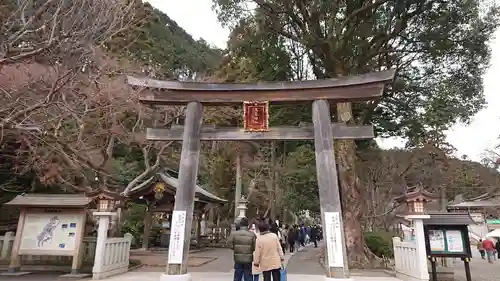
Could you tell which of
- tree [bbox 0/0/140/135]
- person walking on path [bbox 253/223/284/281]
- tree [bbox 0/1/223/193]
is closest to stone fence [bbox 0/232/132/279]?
tree [bbox 0/1/223/193]

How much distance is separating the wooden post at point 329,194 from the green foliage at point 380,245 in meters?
8.80

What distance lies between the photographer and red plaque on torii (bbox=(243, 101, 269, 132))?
1062 centimetres

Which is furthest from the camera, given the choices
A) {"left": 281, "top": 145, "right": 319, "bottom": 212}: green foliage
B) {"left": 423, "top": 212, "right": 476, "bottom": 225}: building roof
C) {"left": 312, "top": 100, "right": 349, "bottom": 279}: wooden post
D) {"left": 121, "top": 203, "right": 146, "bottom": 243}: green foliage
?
{"left": 281, "top": 145, "right": 319, "bottom": 212}: green foliage

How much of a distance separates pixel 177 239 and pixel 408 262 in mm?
6592

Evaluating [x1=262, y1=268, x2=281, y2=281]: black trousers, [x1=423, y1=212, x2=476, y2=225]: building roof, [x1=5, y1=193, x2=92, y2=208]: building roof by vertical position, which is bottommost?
[x1=262, y1=268, x2=281, y2=281]: black trousers

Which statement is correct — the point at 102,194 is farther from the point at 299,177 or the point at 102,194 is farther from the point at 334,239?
the point at 299,177

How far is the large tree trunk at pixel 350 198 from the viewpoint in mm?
13859

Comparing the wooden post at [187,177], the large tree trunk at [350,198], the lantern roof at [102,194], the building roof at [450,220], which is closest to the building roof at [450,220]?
the building roof at [450,220]

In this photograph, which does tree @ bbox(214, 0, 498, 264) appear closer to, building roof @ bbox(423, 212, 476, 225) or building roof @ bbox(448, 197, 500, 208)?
building roof @ bbox(423, 212, 476, 225)

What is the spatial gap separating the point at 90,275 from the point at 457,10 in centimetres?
1658

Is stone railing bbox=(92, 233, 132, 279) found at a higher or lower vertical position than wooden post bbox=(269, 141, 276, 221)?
lower

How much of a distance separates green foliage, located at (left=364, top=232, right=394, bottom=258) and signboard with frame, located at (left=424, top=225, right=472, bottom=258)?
6.41m

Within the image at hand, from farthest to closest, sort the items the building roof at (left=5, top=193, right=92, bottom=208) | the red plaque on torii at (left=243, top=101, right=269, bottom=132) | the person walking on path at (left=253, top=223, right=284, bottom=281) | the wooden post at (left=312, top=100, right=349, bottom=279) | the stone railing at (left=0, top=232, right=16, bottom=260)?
the stone railing at (left=0, top=232, right=16, bottom=260)
the building roof at (left=5, top=193, right=92, bottom=208)
the red plaque on torii at (left=243, top=101, right=269, bottom=132)
the wooden post at (left=312, top=100, right=349, bottom=279)
the person walking on path at (left=253, top=223, right=284, bottom=281)

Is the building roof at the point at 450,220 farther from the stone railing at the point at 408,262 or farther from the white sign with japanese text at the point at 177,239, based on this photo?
the white sign with japanese text at the point at 177,239
